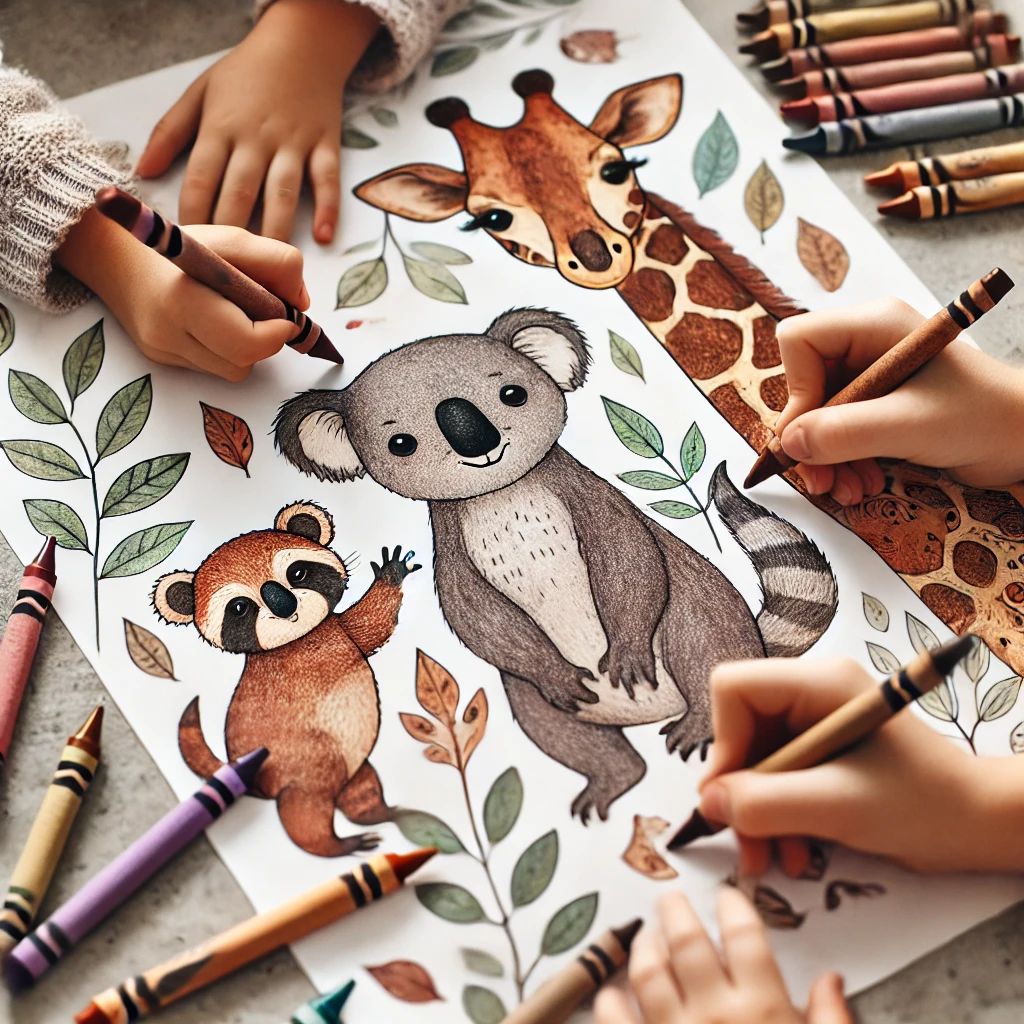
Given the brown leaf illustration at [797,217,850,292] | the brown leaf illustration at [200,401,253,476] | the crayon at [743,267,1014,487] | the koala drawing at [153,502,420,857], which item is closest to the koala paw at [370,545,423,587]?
the koala drawing at [153,502,420,857]

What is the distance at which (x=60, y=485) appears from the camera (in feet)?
1.91

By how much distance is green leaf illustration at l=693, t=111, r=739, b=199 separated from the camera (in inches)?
27.0

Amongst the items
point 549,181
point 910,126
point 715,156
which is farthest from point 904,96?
point 549,181

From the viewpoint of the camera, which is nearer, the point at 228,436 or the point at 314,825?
the point at 314,825

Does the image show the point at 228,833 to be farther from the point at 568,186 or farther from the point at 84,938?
the point at 568,186

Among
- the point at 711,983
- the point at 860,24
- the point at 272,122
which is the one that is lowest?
the point at 711,983

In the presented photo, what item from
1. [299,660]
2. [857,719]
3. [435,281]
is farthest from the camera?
[435,281]

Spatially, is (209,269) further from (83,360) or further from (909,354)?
(909,354)

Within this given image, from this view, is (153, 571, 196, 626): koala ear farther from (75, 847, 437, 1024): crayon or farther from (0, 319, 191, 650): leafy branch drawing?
(75, 847, 437, 1024): crayon

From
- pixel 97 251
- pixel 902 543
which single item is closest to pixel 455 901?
pixel 902 543

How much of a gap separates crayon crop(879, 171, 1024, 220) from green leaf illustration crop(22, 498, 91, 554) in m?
0.56

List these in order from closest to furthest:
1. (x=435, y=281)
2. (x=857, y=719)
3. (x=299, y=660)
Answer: (x=857, y=719) → (x=299, y=660) → (x=435, y=281)

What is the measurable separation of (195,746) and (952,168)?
24.2 inches

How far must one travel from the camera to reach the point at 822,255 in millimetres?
657
